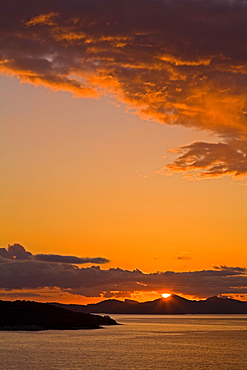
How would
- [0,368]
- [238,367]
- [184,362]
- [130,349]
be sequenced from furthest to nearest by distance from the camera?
1. [130,349]
2. [184,362]
3. [238,367]
4. [0,368]

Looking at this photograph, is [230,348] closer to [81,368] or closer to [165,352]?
[165,352]

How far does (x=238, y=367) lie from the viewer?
12144 cm

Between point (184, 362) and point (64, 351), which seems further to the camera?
point (64, 351)

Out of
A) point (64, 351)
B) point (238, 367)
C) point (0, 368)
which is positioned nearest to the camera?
point (0, 368)

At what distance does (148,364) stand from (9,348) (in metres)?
53.5

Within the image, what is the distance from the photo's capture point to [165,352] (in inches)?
6142

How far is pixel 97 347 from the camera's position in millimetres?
170125

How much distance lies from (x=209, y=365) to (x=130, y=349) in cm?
4438

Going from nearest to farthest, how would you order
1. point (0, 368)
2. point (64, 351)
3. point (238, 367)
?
point (0, 368)
point (238, 367)
point (64, 351)

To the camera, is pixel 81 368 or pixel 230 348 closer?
pixel 81 368

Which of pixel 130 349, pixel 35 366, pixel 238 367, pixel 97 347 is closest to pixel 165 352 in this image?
pixel 130 349

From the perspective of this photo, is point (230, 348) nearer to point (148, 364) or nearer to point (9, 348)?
point (148, 364)

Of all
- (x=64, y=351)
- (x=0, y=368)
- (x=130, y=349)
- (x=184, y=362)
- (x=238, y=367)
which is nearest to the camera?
(x=0, y=368)

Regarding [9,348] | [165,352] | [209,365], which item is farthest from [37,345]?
[209,365]
